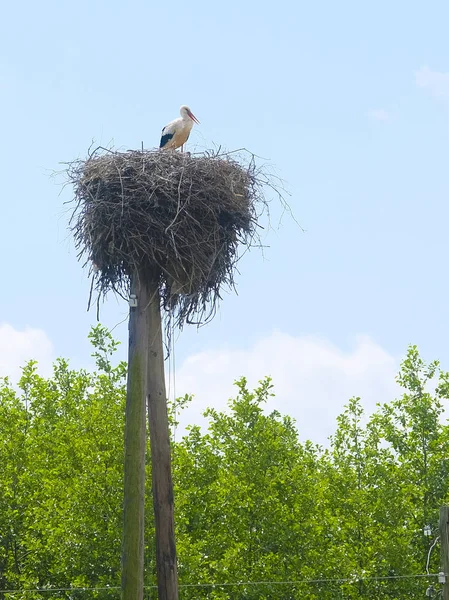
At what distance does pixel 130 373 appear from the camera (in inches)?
333

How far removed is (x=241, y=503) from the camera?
23.8 m

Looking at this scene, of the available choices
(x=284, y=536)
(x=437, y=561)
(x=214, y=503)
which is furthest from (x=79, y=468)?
(x=437, y=561)

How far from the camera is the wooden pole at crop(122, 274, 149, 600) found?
8.02 m

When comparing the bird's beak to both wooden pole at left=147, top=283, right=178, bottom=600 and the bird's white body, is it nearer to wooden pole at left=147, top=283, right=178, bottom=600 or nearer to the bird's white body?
the bird's white body

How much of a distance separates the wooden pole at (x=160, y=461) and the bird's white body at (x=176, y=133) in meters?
2.69

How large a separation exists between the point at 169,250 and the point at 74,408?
68.7 ft

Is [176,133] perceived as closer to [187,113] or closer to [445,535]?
[187,113]

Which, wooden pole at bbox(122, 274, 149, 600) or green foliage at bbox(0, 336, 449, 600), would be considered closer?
wooden pole at bbox(122, 274, 149, 600)

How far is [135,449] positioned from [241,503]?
624 inches

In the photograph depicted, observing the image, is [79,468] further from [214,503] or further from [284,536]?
[284,536]

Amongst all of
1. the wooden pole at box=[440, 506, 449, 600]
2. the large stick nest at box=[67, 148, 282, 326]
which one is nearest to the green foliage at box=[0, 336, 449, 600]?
the wooden pole at box=[440, 506, 449, 600]

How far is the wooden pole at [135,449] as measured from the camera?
802cm

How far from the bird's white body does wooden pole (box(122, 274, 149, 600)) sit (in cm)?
271

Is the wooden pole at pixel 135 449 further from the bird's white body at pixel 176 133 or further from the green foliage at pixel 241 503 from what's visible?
the green foliage at pixel 241 503
